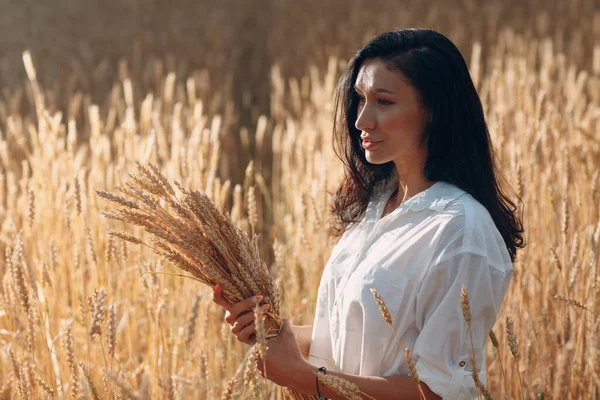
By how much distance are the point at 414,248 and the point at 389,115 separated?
273 millimetres

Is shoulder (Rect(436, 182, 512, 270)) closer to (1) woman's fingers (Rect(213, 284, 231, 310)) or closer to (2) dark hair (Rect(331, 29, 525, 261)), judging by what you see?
(2) dark hair (Rect(331, 29, 525, 261))

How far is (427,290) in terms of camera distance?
1296mm

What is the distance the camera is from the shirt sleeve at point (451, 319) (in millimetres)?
1263

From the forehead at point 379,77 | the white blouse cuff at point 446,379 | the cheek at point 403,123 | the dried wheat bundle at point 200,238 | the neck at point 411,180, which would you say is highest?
the forehead at point 379,77

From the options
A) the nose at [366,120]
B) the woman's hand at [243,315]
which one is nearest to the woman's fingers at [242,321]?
the woman's hand at [243,315]

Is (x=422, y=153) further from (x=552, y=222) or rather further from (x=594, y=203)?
(x=552, y=222)

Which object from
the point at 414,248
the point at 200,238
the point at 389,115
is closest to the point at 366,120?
the point at 389,115

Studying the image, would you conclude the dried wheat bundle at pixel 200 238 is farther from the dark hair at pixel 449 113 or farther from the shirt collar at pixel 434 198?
the dark hair at pixel 449 113

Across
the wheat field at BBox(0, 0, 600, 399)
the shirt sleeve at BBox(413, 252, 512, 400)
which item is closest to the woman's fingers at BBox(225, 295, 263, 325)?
the wheat field at BBox(0, 0, 600, 399)

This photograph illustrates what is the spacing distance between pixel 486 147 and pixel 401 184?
0.64 feet

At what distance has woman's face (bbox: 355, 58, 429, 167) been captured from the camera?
1.44 metres

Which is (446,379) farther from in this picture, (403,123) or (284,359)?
(403,123)

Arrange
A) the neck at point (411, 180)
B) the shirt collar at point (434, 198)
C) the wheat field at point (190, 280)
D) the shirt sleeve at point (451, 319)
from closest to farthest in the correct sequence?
the shirt sleeve at point (451, 319) < the shirt collar at point (434, 198) < the neck at point (411, 180) < the wheat field at point (190, 280)

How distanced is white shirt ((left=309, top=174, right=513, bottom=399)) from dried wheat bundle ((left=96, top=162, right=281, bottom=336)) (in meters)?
0.17
